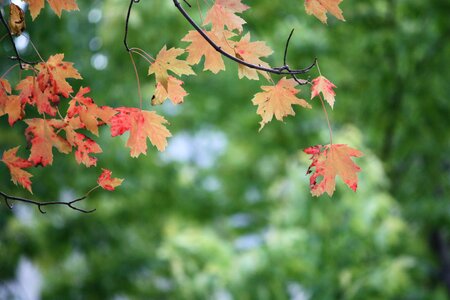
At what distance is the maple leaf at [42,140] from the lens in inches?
52.1

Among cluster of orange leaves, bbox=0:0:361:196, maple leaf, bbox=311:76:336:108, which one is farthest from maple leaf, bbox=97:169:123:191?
maple leaf, bbox=311:76:336:108

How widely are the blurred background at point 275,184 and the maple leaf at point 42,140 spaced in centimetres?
265

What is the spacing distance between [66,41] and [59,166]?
34.6 inches

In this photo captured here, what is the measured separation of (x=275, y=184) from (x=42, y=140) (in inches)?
150

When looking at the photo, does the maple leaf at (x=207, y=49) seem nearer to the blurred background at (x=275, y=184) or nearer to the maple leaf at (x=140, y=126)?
the maple leaf at (x=140, y=126)

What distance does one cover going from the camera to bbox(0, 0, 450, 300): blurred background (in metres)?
4.32

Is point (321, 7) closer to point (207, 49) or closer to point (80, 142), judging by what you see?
point (207, 49)

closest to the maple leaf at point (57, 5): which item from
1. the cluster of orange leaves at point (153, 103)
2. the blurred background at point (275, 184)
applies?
the cluster of orange leaves at point (153, 103)

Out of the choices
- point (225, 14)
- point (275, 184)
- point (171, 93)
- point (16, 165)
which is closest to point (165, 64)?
point (171, 93)

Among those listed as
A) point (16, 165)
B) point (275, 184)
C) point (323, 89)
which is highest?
point (275, 184)

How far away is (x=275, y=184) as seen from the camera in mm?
5059

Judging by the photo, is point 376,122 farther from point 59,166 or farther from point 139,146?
point 139,146

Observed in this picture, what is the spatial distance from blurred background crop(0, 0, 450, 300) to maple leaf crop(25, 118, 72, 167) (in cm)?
265

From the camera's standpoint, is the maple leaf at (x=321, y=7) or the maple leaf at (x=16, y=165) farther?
the maple leaf at (x=16, y=165)
